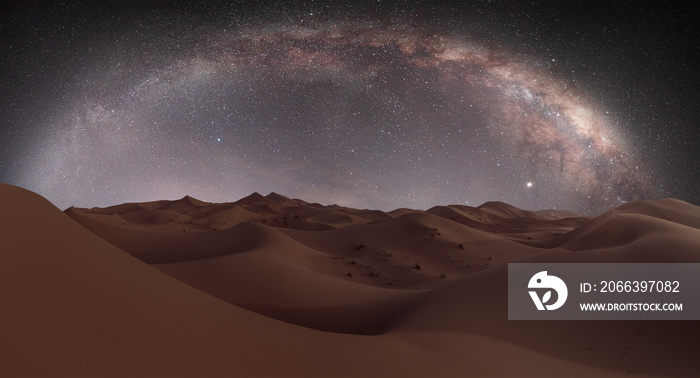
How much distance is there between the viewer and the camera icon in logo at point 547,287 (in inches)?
261

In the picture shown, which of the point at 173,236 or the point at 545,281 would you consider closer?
the point at 545,281

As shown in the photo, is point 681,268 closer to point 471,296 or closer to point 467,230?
point 471,296

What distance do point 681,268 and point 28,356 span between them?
30.6ft

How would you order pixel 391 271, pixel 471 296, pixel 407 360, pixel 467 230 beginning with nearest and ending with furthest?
1. pixel 407 360
2. pixel 471 296
3. pixel 391 271
4. pixel 467 230

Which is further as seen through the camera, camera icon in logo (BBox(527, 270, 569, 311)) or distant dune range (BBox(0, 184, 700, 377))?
camera icon in logo (BBox(527, 270, 569, 311))

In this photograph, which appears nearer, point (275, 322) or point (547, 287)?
point (275, 322)

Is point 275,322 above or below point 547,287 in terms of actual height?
below

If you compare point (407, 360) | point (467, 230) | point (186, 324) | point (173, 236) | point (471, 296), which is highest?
point (467, 230)

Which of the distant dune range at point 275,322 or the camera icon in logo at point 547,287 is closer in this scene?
the distant dune range at point 275,322

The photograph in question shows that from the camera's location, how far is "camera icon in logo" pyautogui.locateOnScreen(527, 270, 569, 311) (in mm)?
6621

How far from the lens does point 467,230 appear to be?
719 inches

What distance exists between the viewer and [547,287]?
277 inches

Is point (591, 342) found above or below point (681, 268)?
below

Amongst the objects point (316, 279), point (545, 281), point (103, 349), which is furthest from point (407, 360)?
point (316, 279)
